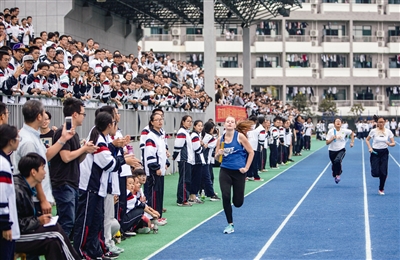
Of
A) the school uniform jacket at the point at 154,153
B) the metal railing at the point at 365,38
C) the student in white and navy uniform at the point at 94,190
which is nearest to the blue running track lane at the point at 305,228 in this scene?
the student in white and navy uniform at the point at 94,190

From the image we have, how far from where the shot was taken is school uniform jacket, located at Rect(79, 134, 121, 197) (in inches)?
384

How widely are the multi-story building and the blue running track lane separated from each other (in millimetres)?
51159

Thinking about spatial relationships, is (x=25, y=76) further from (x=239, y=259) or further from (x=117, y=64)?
(x=117, y=64)

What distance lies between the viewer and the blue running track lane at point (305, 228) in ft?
35.4

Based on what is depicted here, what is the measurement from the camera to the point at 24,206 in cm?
751

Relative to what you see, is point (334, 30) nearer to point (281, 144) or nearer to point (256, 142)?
point (281, 144)

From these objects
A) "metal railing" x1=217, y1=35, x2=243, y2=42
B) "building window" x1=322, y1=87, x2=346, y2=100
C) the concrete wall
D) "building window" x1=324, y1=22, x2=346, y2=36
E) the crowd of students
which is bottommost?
the crowd of students

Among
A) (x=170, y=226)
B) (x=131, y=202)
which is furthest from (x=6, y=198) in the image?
(x=170, y=226)

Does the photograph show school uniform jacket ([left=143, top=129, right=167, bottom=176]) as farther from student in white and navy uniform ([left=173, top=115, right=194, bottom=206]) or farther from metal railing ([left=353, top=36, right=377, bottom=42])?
metal railing ([left=353, top=36, right=377, bottom=42])

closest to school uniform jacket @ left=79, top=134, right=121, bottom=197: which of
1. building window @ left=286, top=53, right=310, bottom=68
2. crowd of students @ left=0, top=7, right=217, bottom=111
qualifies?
crowd of students @ left=0, top=7, right=217, bottom=111

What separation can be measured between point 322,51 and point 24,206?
6886cm

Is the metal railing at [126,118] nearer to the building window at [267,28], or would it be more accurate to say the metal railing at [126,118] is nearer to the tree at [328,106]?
the tree at [328,106]


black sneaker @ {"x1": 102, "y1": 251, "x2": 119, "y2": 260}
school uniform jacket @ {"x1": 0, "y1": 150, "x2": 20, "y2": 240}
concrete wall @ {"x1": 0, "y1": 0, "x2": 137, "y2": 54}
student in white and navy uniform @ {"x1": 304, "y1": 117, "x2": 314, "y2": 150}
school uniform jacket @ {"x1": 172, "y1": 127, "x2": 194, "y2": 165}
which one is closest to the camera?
school uniform jacket @ {"x1": 0, "y1": 150, "x2": 20, "y2": 240}

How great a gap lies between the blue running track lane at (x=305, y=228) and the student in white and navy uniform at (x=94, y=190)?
3.82ft
